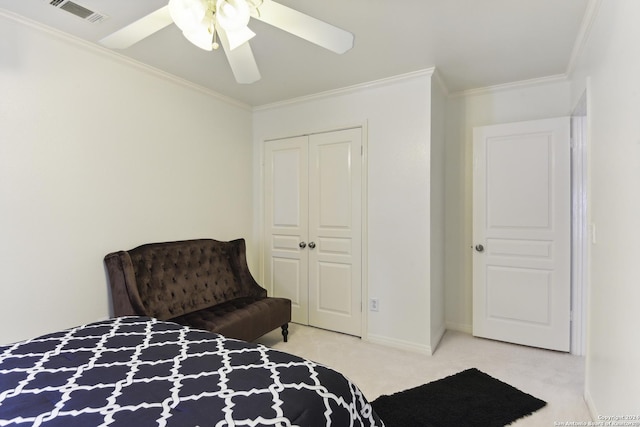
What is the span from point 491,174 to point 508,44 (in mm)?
1180

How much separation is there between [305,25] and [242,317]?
83.6 inches

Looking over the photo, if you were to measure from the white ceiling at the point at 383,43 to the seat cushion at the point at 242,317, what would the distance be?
80.2 inches

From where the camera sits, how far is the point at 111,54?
8.32 ft

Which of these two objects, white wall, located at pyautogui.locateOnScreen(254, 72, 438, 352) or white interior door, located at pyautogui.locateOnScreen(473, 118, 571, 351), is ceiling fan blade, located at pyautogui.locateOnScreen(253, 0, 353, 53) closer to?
white wall, located at pyautogui.locateOnScreen(254, 72, 438, 352)

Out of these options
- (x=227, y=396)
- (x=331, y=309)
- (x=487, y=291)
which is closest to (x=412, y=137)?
(x=487, y=291)

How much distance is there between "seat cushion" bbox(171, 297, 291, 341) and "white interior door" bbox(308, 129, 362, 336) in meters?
0.51

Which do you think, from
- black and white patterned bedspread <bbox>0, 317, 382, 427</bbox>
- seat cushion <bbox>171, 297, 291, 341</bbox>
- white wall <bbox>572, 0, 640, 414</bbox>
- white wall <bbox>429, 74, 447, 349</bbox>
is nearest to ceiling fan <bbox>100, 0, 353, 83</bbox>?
white wall <bbox>572, 0, 640, 414</bbox>

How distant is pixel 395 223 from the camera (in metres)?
3.06

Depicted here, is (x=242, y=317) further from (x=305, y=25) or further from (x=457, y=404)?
(x=305, y=25)

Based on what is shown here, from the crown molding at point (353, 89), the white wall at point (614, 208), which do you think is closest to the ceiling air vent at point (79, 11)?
the crown molding at point (353, 89)

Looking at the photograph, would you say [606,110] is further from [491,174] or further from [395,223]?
[395,223]

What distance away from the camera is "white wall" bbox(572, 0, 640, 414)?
137 cm

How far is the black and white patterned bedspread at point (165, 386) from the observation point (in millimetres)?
986

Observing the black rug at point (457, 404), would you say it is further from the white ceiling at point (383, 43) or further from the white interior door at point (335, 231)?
the white ceiling at point (383, 43)
